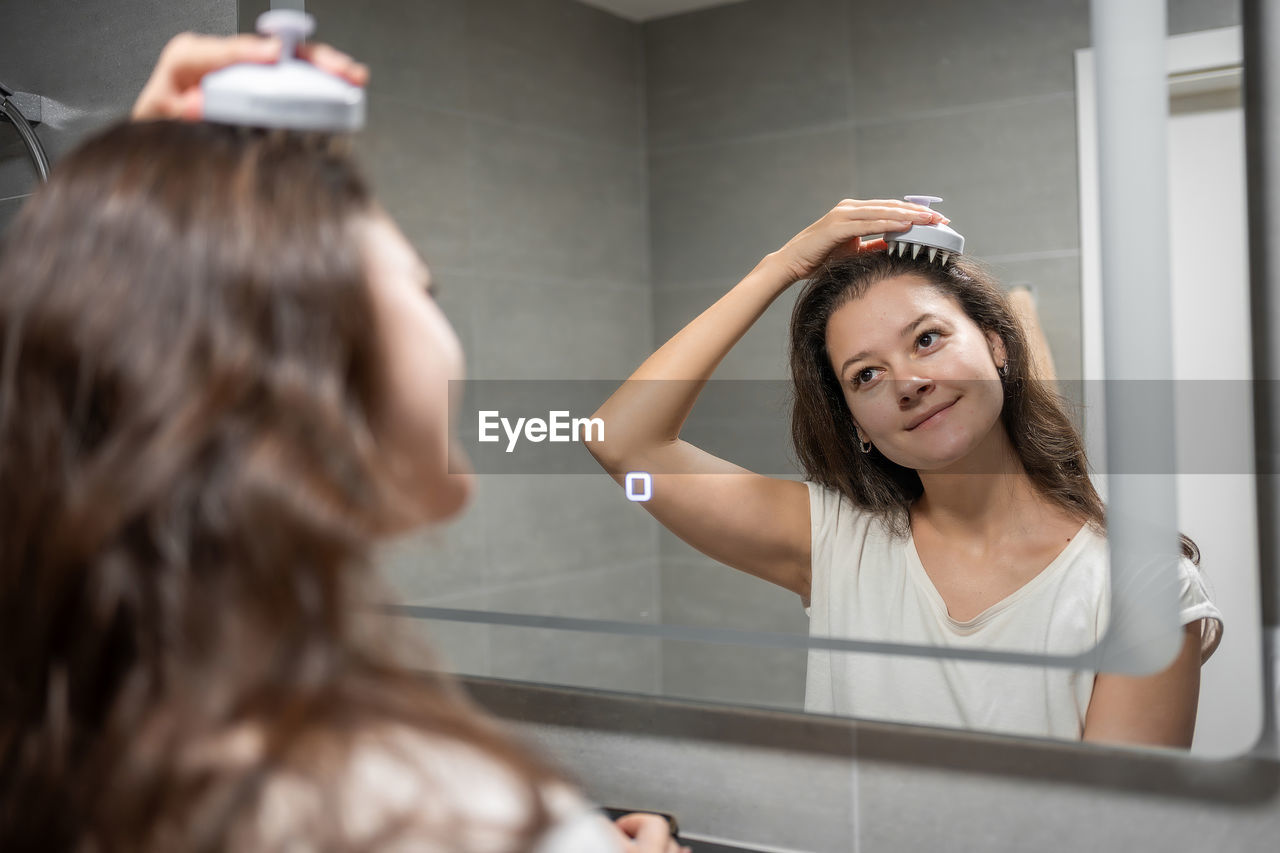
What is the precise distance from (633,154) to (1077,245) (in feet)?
1.30

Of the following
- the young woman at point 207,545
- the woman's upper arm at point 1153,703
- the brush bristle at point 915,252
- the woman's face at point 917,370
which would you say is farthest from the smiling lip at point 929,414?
the young woman at point 207,545

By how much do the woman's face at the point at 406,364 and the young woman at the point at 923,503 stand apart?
0.43 meters

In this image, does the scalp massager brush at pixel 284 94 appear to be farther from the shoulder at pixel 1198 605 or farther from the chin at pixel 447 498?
the shoulder at pixel 1198 605


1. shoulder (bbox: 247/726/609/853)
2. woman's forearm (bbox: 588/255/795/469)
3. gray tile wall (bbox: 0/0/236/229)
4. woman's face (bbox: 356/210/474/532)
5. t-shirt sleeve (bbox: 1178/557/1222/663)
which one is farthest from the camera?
gray tile wall (bbox: 0/0/236/229)

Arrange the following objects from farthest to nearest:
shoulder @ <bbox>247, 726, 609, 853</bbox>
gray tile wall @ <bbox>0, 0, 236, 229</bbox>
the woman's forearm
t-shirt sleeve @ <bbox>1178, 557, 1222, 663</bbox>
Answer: gray tile wall @ <bbox>0, 0, 236, 229</bbox> < the woman's forearm < t-shirt sleeve @ <bbox>1178, 557, 1222, 663</bbox> < shoulder @ <bbox>247, 726, 609, 853</bbox>

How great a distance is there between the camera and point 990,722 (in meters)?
0.87

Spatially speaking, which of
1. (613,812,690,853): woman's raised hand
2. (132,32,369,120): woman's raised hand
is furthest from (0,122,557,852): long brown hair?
(613,812,690,853): woman's raised hand

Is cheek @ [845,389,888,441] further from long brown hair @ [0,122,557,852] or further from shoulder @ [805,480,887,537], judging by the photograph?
long brown hair @ [0,122,557,852]

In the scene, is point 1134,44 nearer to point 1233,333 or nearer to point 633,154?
point 1233,333

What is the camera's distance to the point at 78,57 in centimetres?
136

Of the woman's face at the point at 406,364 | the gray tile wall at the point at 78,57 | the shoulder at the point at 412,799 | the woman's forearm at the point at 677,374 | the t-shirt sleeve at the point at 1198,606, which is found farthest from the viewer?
the gray tile wall at the point at 78,57

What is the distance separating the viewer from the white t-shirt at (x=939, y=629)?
2.77 feet

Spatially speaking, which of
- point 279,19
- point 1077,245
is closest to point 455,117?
point 279,19

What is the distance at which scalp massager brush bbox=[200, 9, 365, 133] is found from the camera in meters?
0.53
